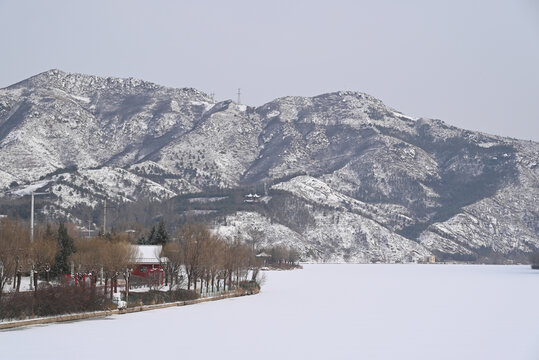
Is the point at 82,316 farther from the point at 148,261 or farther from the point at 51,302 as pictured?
the point at 148,261

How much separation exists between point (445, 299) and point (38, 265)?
42129mm

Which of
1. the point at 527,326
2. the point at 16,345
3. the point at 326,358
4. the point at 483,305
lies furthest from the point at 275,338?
the point at 483,305

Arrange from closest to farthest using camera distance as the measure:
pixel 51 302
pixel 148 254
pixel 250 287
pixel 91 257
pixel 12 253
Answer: pixel 51 302, pixel 12 253, pixel 91 257, pixel 148 254, pixel 250 287

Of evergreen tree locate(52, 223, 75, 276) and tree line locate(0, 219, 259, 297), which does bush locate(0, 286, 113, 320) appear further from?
evergreen tree locate(52, 223, 75, 276)

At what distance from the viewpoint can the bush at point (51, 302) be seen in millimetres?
46031

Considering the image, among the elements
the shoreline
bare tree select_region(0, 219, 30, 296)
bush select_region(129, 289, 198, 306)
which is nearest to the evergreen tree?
bare tree select_region(0, 219, 30, 296)

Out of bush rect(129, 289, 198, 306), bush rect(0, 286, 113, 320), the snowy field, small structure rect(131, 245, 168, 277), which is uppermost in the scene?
small structure rect(131, 245, 168, 277)

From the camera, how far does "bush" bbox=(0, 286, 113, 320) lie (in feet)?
151

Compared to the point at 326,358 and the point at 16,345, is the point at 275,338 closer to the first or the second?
the point at 326,358

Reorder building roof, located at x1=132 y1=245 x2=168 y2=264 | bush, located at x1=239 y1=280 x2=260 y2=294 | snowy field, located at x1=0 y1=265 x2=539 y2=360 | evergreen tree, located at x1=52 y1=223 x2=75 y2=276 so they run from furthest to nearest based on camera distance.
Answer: bush, located at x1=239 y1=280 x2=260 y2=294, building roof, located at x1=132 y1=245 x2=168 y2=264, evergreen tree, located at x1=52 y1=223 x2=75 y2=276, snowy field, located at x1=0 y1=265 x2=539 y2=360

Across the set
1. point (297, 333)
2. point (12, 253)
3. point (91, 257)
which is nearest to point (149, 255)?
point (91, 257)

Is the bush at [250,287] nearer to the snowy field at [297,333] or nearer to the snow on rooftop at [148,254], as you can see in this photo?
the snow on rooftop at [148,254]

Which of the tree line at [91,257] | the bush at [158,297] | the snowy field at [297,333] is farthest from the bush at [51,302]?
the bush at [158,297]

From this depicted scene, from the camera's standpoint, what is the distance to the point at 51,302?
48.8 meters
